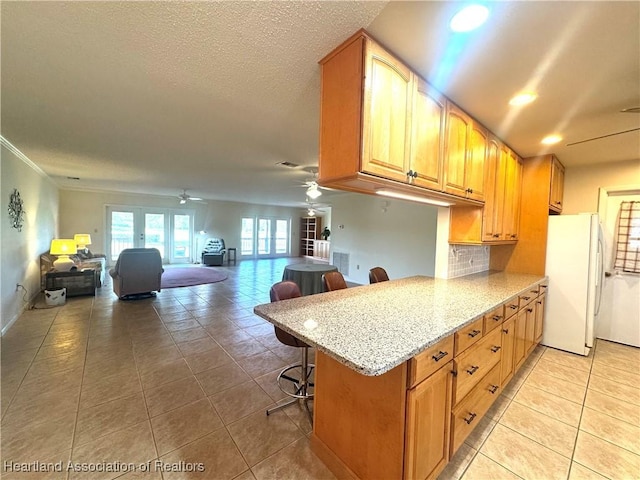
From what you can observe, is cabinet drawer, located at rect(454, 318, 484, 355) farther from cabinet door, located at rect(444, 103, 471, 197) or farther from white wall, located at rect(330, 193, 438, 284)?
white wall, located at rect(330, 193, 438, 284)

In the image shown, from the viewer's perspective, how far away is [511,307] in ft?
7.07

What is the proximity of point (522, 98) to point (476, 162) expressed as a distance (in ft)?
1.83

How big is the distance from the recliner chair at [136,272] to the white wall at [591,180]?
671cm

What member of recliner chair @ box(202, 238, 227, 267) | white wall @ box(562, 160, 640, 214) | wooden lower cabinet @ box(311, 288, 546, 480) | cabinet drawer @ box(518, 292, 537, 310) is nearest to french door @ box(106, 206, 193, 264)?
recliner chair @ box(202, 238, 227, 267)

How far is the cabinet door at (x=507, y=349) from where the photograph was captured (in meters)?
2.04

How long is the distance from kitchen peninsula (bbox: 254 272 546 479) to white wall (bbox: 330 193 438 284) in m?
3.08

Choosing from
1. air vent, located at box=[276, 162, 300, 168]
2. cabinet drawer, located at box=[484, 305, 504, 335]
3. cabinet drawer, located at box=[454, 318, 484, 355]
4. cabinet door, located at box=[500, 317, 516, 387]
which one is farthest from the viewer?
air vent, located at box=[276, 162, 300, 168]

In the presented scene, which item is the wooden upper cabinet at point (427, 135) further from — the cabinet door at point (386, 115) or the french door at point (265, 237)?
the french door at point (265, 237)

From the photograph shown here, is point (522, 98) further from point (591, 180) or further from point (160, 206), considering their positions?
point (160, 206)

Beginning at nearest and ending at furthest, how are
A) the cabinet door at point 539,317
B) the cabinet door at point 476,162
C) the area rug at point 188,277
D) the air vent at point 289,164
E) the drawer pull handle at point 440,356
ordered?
the drawer pull handle at point 440,356 < the cabinet door at point 476,162 < the cabinet door at point 539,317 < the air vent at point 289,164 < the area rug at point 188,277

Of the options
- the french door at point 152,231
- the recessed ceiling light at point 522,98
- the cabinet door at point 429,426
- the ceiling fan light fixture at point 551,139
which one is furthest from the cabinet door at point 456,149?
the french door at point 152,231

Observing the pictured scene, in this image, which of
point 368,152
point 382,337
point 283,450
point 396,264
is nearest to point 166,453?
point 283,450

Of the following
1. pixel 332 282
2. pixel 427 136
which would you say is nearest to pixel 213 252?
pixel 332 282

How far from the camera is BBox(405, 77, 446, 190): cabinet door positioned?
164cm
